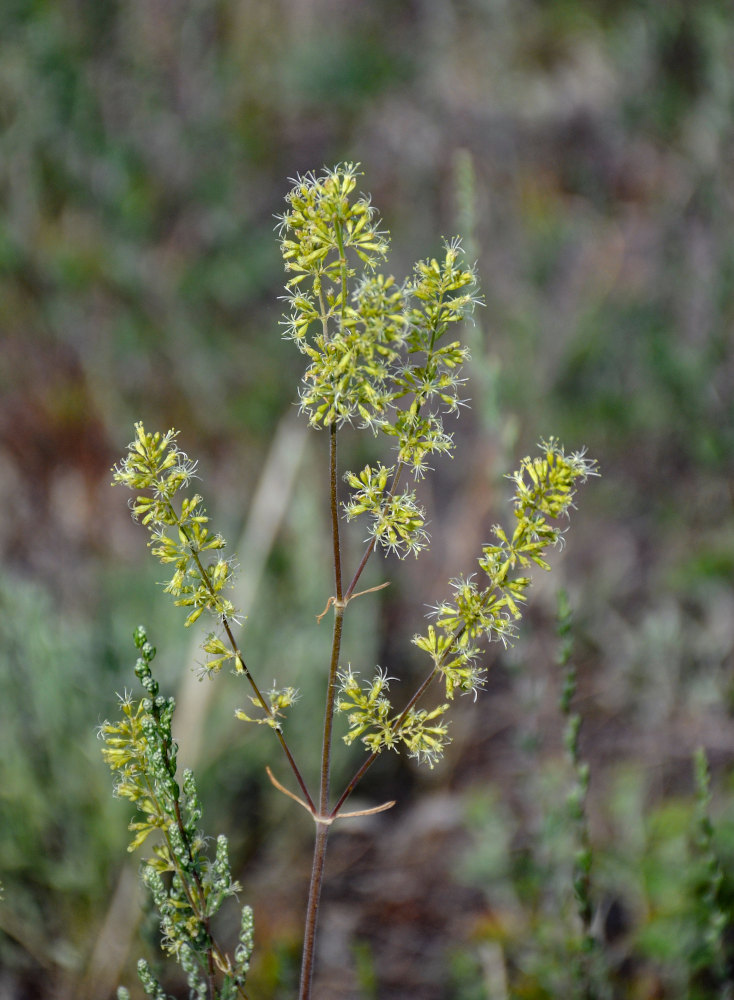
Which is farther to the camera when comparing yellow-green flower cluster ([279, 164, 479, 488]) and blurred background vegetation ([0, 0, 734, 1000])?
blurred background vegetation ([0, 0, 734, 1000])

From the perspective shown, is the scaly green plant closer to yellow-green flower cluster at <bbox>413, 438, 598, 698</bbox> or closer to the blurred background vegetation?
yellow-green flower cluster at <bbox>413, 438, 598, 698</bbox>

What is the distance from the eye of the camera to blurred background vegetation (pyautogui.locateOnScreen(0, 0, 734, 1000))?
220 centimetres

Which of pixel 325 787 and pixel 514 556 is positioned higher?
pixel 514 556

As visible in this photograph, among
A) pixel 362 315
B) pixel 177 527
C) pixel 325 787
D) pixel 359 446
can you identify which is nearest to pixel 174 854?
pixel 325 787

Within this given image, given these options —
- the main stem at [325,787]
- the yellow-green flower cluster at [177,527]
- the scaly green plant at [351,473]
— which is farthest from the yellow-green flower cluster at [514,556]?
the yellow-green flower cluster at [177,527]

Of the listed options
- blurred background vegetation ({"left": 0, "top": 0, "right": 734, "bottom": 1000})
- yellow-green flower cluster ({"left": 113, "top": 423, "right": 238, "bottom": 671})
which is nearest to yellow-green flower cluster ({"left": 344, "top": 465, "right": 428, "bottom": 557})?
→ yellow-green flower cluster ({"left": 113, "top": 423, "right": 238, "bottom": 671})

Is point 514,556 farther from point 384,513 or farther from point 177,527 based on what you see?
point 177,527

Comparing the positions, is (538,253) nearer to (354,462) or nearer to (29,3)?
(354,462)

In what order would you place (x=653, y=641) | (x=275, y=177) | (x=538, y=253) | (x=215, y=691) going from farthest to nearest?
1. (x=275, y=177)
2. (x=538, y=253)
3. (x=653, y=641)
4. (x=215, y=691)

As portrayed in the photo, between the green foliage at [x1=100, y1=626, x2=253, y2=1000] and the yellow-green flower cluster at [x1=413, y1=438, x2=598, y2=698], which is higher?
the yellow-green flower cluster at [x1=413, y1=438, x2=598, y2=698]

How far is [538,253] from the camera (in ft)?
14.0

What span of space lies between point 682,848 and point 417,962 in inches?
30.5

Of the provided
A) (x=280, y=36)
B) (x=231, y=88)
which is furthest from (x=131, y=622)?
(x=280, y=36)

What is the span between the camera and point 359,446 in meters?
3.80
